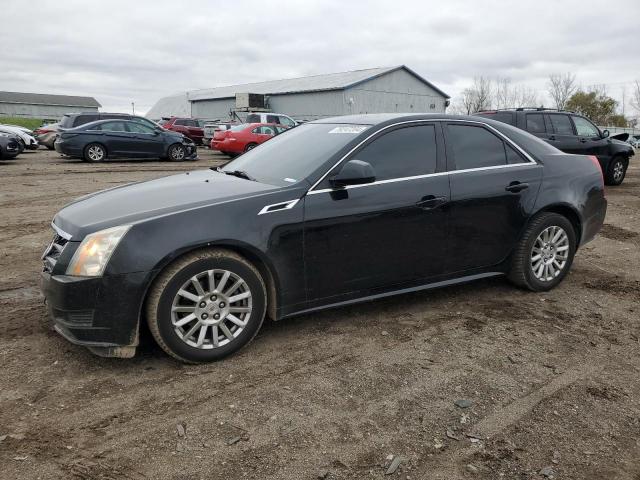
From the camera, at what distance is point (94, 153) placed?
17.3 metres

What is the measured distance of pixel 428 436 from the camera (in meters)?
2.74

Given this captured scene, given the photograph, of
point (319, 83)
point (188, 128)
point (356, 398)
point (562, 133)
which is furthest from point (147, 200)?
point (319, 83)

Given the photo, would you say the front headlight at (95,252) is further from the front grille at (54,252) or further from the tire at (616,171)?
the tire at (616,171)

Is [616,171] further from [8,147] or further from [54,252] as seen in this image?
[8,147]

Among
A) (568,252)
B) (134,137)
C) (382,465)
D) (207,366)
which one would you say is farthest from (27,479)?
(134,137)

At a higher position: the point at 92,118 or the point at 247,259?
the point at 92,118

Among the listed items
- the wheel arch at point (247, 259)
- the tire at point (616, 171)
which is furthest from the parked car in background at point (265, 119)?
the wheel arch at point (247, 259)

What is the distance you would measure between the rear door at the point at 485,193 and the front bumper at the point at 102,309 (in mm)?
2461

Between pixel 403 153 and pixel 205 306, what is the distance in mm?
1952

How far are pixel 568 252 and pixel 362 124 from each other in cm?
236

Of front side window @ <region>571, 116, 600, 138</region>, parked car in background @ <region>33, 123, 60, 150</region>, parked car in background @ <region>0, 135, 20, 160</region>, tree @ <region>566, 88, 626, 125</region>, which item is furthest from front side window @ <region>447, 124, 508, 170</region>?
tree @ <region>566, 88, 626, 125</region>

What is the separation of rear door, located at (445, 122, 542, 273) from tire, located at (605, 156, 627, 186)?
9588 millimetres

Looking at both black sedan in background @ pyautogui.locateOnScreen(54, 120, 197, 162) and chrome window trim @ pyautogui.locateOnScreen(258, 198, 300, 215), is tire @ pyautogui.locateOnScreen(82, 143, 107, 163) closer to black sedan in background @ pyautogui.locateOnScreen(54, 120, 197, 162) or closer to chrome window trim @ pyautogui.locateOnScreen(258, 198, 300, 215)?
black sedan in background @ pyautogui.locateOnScreen(54, 120, 197, 162)

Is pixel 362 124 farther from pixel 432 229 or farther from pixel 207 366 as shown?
pixel 207 366
